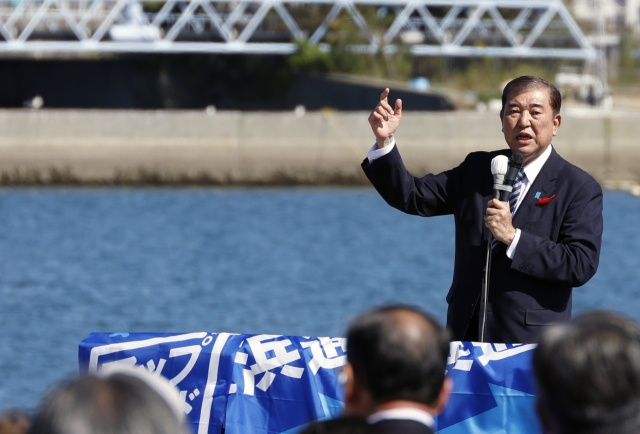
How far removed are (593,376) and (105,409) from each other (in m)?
0.88

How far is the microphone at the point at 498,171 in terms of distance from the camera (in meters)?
→ 3.32

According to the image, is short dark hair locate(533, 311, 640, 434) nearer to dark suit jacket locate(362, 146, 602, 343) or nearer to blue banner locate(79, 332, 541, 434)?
dark suit jacket locate(362, 146, 602, 343)

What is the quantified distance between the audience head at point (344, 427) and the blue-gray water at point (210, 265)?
8.11 metres

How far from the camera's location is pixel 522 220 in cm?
349

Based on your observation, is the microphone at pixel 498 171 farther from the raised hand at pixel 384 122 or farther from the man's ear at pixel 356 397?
the man's ear at pixel 356 397

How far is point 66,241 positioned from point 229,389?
17923mm

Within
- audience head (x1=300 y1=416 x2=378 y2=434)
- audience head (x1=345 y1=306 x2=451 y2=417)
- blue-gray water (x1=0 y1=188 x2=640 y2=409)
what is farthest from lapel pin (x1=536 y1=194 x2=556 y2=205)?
blue-gray water (x1=0 y1=188 x2=640 y2=409)

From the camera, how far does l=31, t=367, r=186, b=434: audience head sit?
4.69ft

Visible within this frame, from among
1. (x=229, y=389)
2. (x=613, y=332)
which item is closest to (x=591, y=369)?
(x=613, y=332)

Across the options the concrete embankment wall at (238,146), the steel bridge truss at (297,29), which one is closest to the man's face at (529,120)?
the concrete embankment wall at (238,146)

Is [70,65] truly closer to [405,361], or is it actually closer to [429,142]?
[429,142]

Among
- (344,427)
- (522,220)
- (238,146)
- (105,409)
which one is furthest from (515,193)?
(238,146)

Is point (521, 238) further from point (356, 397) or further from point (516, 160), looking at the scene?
point (356, 397)

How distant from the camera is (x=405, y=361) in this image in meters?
1.89
